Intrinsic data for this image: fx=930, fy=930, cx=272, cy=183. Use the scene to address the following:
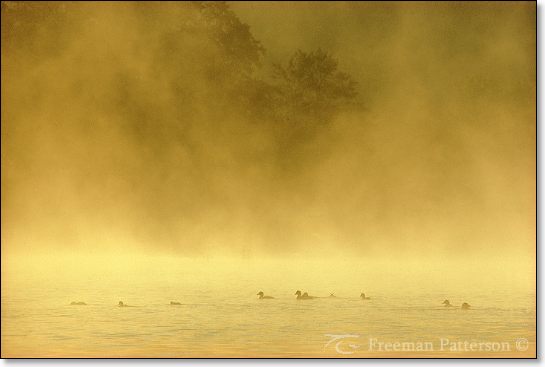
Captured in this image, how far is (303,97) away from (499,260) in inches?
117

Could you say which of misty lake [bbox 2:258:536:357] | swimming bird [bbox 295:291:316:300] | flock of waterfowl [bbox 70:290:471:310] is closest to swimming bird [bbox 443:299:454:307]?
flock of waterfowl [bbox 70:290:471:310]

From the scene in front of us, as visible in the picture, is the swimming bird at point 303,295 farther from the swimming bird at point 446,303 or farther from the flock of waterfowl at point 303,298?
the swimming bird at point 446,303

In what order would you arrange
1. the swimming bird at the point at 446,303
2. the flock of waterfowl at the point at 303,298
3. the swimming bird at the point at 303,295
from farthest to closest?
the swimming bird at the point at 303,295, the swimming bird at the point at 446,303, the flock of waterfowl at the point at 303,298

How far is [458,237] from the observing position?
1109 cm

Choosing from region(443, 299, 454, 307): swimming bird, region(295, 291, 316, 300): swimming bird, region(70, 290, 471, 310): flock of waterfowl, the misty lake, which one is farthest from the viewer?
region(295, 291, 316, 300): swimming bird

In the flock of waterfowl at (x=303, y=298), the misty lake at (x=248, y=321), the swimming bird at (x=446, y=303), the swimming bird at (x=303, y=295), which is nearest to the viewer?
the misty lake at (x=248, y=321)

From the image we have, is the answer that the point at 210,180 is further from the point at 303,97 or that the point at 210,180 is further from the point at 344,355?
the point at 344,355

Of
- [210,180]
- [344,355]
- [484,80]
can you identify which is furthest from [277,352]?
[484,80]

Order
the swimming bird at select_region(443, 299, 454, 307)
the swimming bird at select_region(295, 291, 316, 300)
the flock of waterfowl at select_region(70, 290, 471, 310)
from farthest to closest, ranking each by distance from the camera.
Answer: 1. the swimming bird at select_region(295, 291, 316, 300)
2. the swimming bird at select_region(443, 299, 454, 307)
3. the flock of waterfowl at select_region(70, 290, 471, 310)
